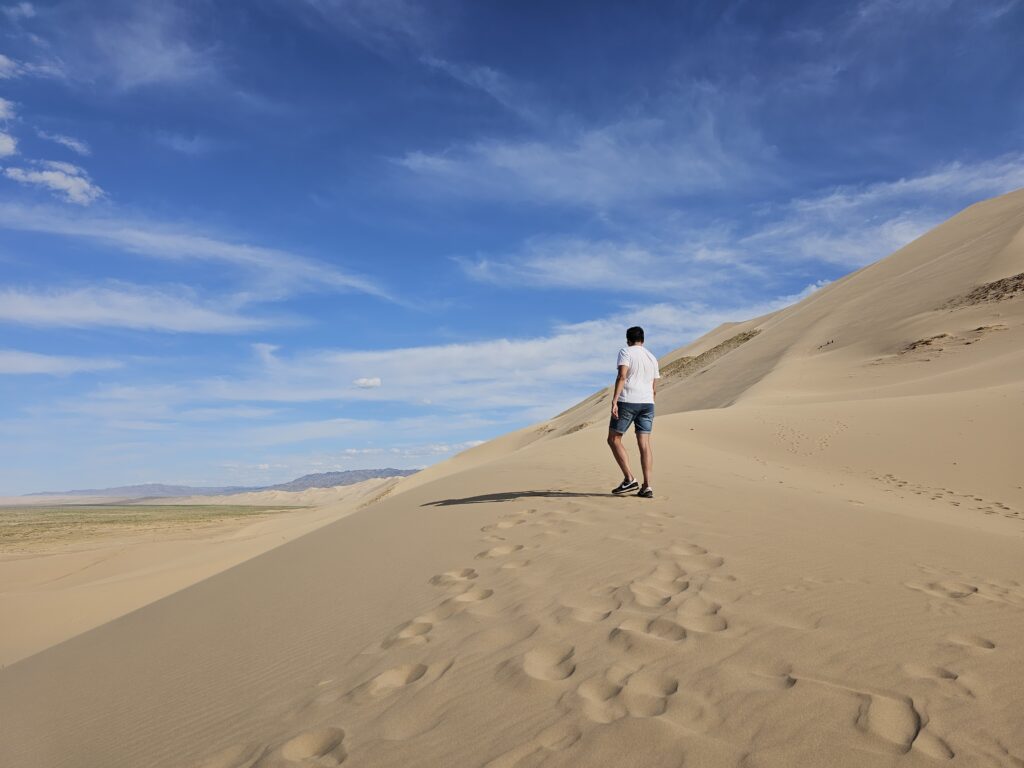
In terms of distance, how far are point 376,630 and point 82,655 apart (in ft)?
9.28

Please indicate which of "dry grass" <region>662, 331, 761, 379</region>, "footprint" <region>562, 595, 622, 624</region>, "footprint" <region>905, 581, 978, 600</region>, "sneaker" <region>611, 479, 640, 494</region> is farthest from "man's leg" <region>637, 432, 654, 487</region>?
"dry grass" <region>662, 331, 761, 379</region>

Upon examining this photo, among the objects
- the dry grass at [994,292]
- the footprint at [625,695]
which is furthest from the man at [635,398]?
the dry grass at [994,292]

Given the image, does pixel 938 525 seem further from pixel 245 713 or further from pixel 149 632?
pixel 149 632

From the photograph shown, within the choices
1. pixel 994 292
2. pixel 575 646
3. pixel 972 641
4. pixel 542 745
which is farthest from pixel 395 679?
pixel 994 292

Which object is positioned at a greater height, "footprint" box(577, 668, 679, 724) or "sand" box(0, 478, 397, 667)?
"footprint" box(577, 668, 679, 724)

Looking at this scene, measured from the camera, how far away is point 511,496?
7.43 meters

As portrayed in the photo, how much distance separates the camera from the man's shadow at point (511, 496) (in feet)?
23.1

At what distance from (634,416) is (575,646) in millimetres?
4036

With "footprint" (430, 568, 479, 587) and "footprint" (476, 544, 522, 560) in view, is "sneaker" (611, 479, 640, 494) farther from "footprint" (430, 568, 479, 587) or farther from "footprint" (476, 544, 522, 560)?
"footprint" (430, 568, 479, 587)

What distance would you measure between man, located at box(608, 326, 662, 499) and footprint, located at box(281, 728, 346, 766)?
4.54 meters

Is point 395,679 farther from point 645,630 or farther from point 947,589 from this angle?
point 947,589

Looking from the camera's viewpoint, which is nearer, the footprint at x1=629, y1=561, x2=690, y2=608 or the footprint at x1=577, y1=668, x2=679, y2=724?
the footprint at x1=577, y1=668, x2=679, y2=724

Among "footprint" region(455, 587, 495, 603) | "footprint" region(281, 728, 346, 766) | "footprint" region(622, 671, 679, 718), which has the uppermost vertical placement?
"footprint" region(455, 587, 495, 603)

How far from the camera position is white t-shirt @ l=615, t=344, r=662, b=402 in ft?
21.8
